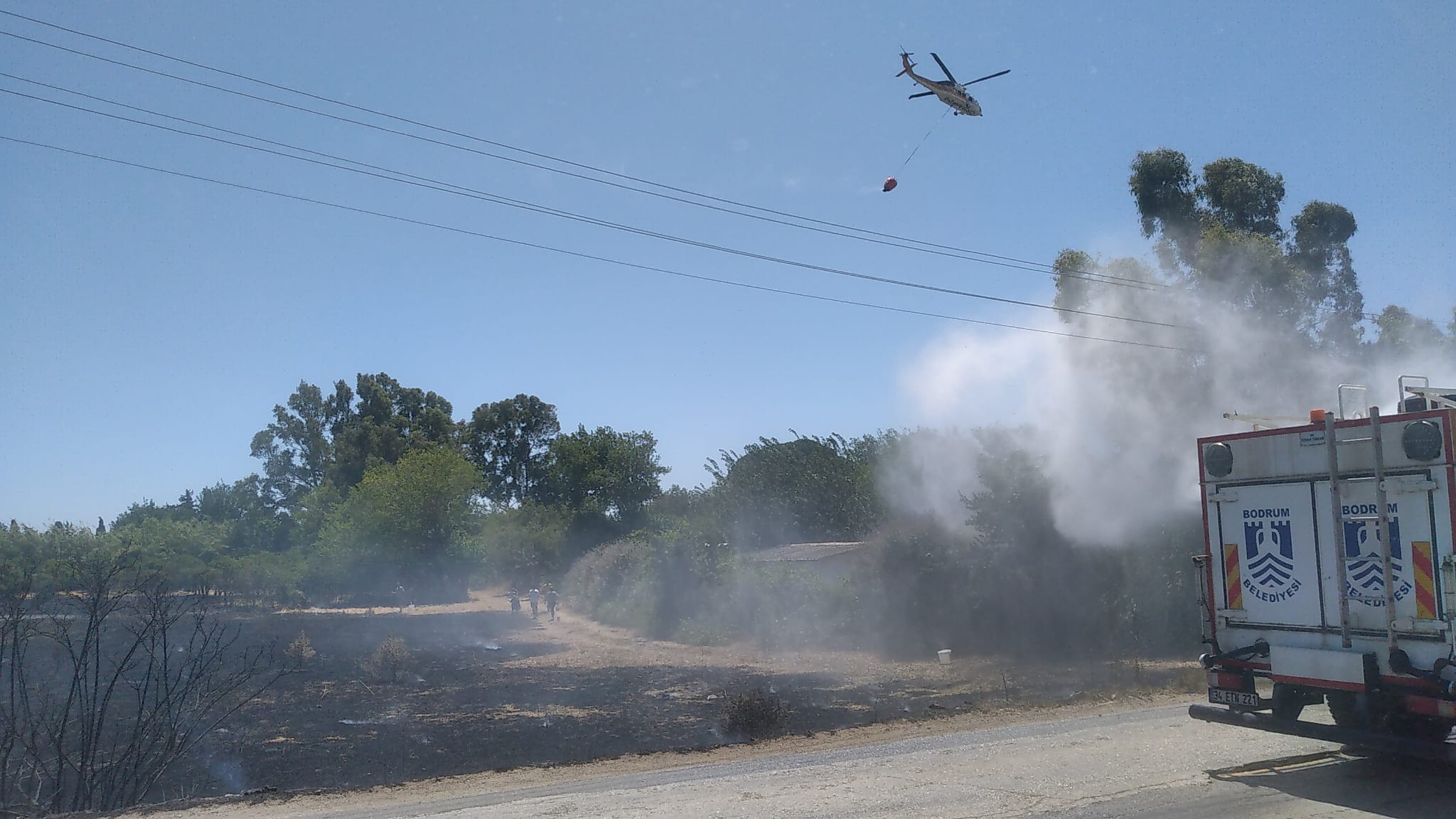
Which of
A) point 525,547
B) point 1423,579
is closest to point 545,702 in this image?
point 1423,579

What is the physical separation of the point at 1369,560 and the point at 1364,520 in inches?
12.9

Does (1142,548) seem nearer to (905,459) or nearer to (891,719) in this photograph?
(891,719)

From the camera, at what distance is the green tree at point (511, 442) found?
96.8 m

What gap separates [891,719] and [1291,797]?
7.43 m

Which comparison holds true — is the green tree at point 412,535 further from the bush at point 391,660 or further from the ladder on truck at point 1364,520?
the ladder on truck at point 1364,520

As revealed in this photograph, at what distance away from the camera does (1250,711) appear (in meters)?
8.81

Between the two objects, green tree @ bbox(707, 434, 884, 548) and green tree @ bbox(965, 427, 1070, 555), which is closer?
green tree @ bbox(965, 427, 1070, 555)

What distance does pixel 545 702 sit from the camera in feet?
64.0

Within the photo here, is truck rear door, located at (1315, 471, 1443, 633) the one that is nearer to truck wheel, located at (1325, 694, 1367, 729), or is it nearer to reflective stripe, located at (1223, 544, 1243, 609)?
truck wheel, located at (1325, 694, 1367, 729)

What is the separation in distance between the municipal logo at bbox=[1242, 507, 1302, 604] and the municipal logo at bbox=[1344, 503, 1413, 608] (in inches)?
20.6

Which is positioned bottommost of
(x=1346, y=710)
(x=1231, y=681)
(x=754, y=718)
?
(x=754, y=718)

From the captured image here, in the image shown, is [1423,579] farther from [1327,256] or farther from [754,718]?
[1327,256]

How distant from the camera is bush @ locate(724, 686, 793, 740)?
13.9 metres

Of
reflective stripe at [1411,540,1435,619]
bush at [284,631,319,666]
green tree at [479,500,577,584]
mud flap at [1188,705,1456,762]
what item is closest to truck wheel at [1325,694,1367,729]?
mud flap at [1188,705,1456,762]
